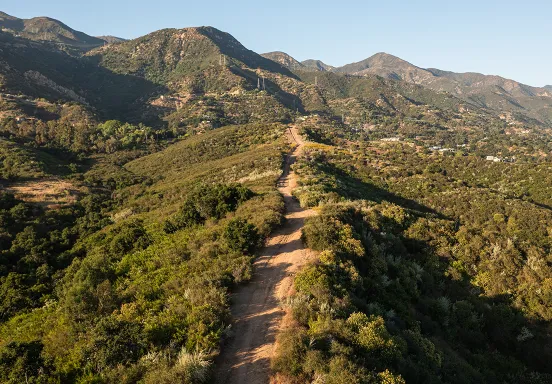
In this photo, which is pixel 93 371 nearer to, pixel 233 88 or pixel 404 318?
pixel 404 318

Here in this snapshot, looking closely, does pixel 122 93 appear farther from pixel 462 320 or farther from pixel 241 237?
pixel 462 320

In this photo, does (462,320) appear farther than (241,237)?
Yes

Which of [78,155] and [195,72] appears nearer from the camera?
[78,155]

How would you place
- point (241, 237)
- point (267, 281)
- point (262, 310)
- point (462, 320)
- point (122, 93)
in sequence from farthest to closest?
point (122, 93)
point (462, 320)
point (241, 237)
point (267, 281)
point (262, 310)

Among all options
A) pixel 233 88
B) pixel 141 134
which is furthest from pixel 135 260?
pixel 233 88

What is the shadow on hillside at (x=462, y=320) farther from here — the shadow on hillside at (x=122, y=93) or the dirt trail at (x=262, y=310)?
the shadow on hillside at (x=122, y=93)

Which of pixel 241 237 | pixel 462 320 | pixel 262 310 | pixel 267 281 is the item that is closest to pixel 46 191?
pixel 241 237

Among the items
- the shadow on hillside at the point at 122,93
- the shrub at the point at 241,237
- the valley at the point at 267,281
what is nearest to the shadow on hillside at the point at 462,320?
the valley at the point at 267,281

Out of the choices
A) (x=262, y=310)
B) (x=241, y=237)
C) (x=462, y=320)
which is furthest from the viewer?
(x=462, y=320)
